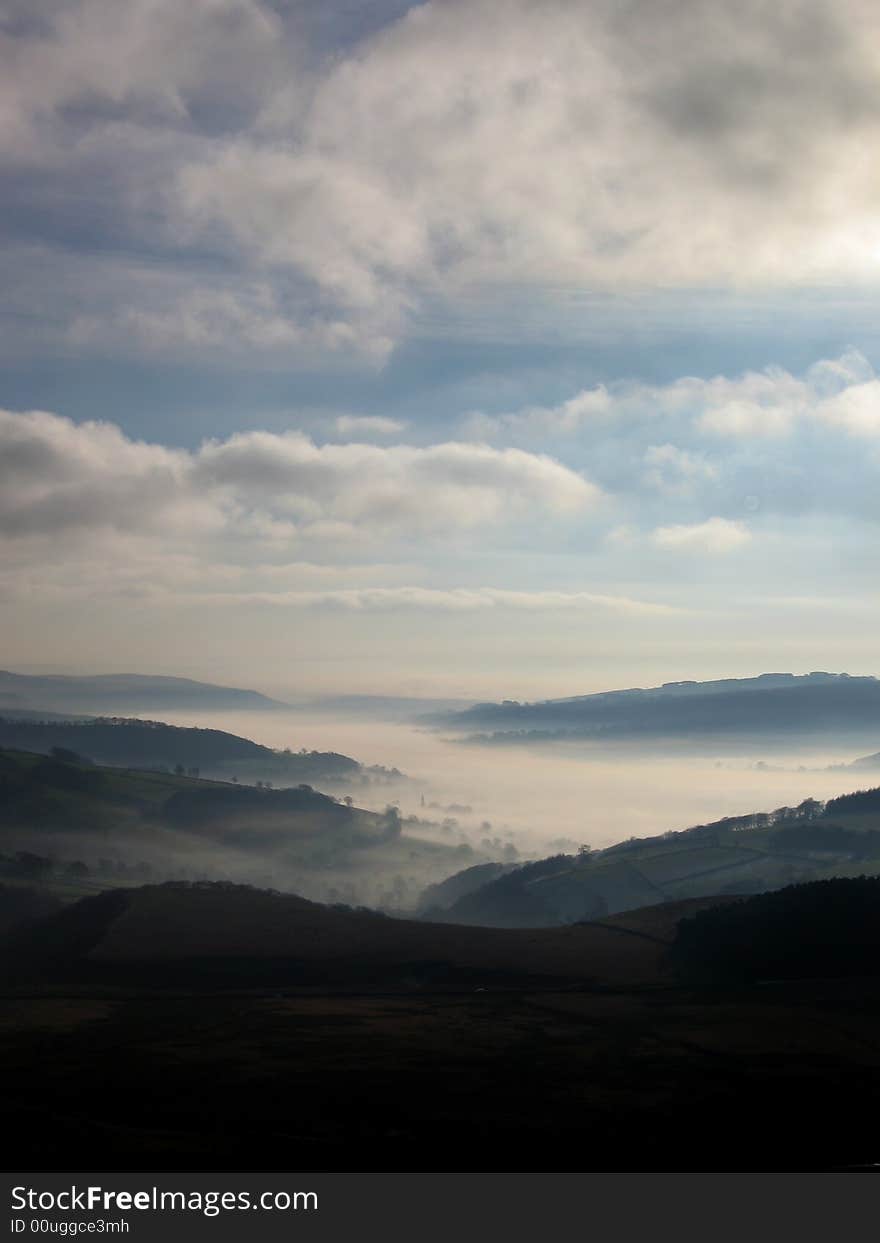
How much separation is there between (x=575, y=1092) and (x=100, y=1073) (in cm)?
5814

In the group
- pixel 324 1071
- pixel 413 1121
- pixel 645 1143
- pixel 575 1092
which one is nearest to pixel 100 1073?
pixel 324 1071

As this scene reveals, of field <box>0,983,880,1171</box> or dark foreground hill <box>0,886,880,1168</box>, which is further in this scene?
field <box>0,983,880,1171</box>

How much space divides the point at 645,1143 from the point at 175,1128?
4555cm

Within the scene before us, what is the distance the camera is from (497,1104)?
387ft

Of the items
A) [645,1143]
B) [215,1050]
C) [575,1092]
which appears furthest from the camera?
[215,1050]

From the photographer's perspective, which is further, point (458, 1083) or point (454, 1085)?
point (458, 1083)

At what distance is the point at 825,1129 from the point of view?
10856 cm

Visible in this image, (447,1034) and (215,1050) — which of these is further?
(447,1034)

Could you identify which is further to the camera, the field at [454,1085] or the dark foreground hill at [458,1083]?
the field at [454,1085]

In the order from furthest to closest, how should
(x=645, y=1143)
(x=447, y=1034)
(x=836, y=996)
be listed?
(x=836, y=996) → (x=447, y=1034) → (x=645, y=1143)
